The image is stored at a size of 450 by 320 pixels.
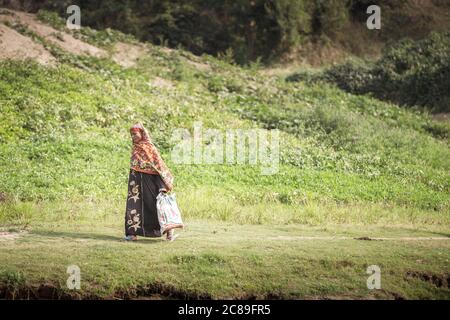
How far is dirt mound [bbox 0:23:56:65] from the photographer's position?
70.4ft

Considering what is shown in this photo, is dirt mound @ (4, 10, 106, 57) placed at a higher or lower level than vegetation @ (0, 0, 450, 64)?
lower

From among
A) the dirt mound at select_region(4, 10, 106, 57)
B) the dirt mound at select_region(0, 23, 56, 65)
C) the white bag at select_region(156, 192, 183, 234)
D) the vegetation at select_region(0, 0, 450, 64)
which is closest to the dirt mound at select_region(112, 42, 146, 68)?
the dirt mound at select_region(4, 10, 106, 57)

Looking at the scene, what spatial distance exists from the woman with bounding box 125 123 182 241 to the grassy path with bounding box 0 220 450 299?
0.22 meters

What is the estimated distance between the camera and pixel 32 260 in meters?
9.20

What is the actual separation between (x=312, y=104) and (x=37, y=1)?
20.0 meters

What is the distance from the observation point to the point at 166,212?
33.6ft

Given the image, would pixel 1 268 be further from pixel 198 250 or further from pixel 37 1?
pixel 37 1

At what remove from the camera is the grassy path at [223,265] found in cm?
873

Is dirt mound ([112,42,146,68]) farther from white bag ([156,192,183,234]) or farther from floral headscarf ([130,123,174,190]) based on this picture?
white bag ([156,192,183,234])

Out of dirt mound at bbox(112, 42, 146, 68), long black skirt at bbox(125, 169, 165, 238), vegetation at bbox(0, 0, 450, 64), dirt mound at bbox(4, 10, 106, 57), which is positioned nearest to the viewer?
long black skirt at bbox(125, 169, 165, 238)

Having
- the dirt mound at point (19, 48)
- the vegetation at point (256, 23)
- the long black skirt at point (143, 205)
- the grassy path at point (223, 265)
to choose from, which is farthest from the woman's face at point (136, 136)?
the vegetation at point (256, 23)

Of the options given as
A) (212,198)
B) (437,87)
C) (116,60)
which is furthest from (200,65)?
(212,198)

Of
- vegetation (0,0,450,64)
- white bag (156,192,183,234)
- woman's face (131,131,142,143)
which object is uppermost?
vegetation (0,0,450,64)
